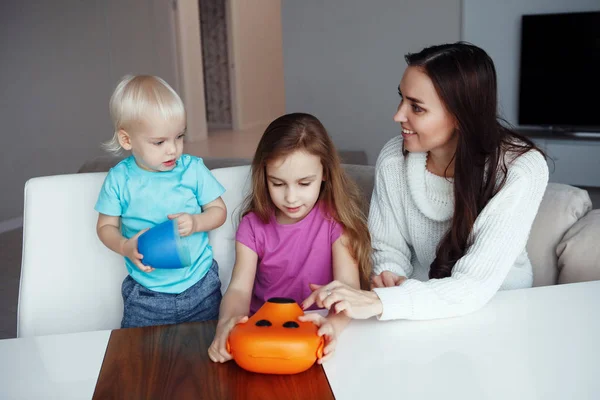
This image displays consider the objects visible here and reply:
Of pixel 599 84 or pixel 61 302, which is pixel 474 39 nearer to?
pixel 599 84

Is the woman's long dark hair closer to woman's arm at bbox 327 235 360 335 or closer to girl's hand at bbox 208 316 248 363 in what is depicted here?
woman's arm at bbox 327 235 360 335

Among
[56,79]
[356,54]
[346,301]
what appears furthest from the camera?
[56,79]

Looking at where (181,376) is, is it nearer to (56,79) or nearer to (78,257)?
(78,257)

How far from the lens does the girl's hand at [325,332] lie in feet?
3.36

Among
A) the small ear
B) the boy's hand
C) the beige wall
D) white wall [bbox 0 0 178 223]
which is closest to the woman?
the boy's hand

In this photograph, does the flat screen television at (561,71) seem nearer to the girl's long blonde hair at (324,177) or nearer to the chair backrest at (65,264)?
the girl's long blonde hair at (324,177)

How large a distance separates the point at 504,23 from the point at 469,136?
3820 mm

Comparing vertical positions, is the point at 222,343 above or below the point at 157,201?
below

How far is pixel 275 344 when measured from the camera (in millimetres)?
962

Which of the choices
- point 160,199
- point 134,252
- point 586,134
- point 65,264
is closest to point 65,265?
point 65,264

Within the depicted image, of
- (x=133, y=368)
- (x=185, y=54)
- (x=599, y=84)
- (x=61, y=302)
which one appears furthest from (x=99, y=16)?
(x=133, y=368)

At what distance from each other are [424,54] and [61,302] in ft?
3.57

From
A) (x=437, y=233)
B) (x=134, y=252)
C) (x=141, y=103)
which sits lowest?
(x=437, y=233)

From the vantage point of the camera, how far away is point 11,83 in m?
4.86
